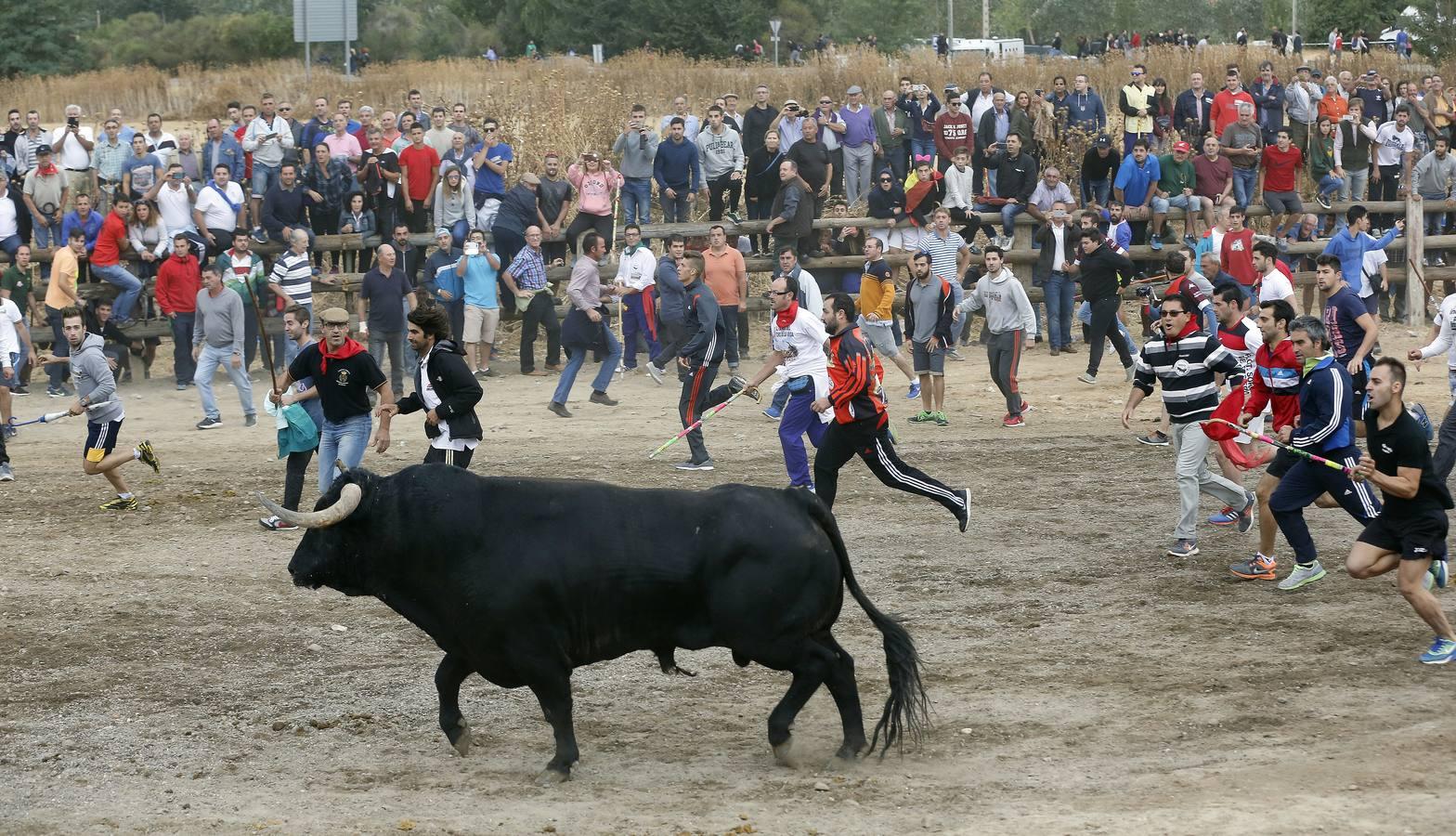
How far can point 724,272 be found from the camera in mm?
19219

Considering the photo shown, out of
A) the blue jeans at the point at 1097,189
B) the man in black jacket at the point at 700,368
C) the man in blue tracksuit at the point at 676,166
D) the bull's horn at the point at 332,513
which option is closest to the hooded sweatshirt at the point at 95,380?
the man in black jacket at the point at 700,368

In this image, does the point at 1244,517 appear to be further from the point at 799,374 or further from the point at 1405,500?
the point at 799,374

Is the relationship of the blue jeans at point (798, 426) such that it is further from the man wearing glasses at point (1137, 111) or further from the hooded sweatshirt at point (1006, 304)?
the man wearing glasses at point (1137, 111)

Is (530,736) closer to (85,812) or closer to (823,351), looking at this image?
(85,812)

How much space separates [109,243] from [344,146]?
3.11 meters

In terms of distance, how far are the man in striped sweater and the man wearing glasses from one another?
13244 millimetres

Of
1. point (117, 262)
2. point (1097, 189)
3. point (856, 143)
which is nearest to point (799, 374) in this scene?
point (856, 143)

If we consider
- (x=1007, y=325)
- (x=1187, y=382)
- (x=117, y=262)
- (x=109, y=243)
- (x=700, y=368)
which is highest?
(x=109, y=243)

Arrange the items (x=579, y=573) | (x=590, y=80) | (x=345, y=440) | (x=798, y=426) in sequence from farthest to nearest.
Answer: (x=590, y=80), (x=798, y=426), (x=345, y=440), (x=579, y=573)

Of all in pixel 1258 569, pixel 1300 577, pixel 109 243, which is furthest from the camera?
Answer: pixel 109 243

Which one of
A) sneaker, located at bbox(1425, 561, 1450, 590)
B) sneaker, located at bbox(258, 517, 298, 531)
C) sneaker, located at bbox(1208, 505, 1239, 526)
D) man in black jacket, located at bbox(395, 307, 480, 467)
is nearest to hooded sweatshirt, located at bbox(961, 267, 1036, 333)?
sneaker, located at bbox(1208, 505, 1239, 526)

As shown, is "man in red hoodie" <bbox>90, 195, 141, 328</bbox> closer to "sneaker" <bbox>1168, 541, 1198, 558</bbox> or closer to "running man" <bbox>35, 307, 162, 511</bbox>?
"running man" <bbox>35, 307, 162, 511</bbox>

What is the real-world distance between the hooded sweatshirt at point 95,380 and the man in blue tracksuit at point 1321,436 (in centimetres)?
926

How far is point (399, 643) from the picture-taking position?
401 inches
